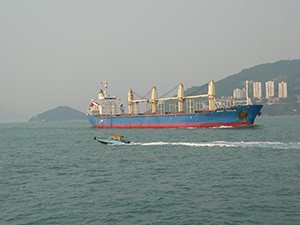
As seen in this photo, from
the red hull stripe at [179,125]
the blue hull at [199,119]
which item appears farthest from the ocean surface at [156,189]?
the red hull stripe at [179,125]

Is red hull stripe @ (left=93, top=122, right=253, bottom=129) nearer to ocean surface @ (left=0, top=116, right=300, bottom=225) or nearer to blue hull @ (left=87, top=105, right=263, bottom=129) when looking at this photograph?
blue hull @ (left=87, top=105, right=263, bottom=129)

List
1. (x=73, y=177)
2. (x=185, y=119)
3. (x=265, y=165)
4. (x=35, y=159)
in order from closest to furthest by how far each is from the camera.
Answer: (x=73, y=177)
(x=265, y=165)
(x=35, y=159)
(x=185, y=119)

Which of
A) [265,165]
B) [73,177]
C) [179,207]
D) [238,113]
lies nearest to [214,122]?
[238,113]

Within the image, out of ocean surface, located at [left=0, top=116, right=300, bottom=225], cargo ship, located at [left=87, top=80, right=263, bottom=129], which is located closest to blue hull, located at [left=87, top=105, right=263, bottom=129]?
cargo ship, located at [left=87, top=80, right=263, bottom=129]

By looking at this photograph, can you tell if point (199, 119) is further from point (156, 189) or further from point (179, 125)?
point (156, 189)

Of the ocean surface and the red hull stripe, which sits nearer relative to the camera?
the ocean surface

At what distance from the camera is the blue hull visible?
217ft

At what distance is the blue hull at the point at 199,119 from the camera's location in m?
66.2

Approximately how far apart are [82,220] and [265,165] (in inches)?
732

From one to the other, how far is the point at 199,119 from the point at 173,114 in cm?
762

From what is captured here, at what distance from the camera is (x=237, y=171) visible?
24875 mm

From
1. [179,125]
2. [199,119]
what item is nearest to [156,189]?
[199,119]

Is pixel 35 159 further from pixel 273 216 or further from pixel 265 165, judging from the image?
pixel 273 216

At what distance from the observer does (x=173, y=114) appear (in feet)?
243
